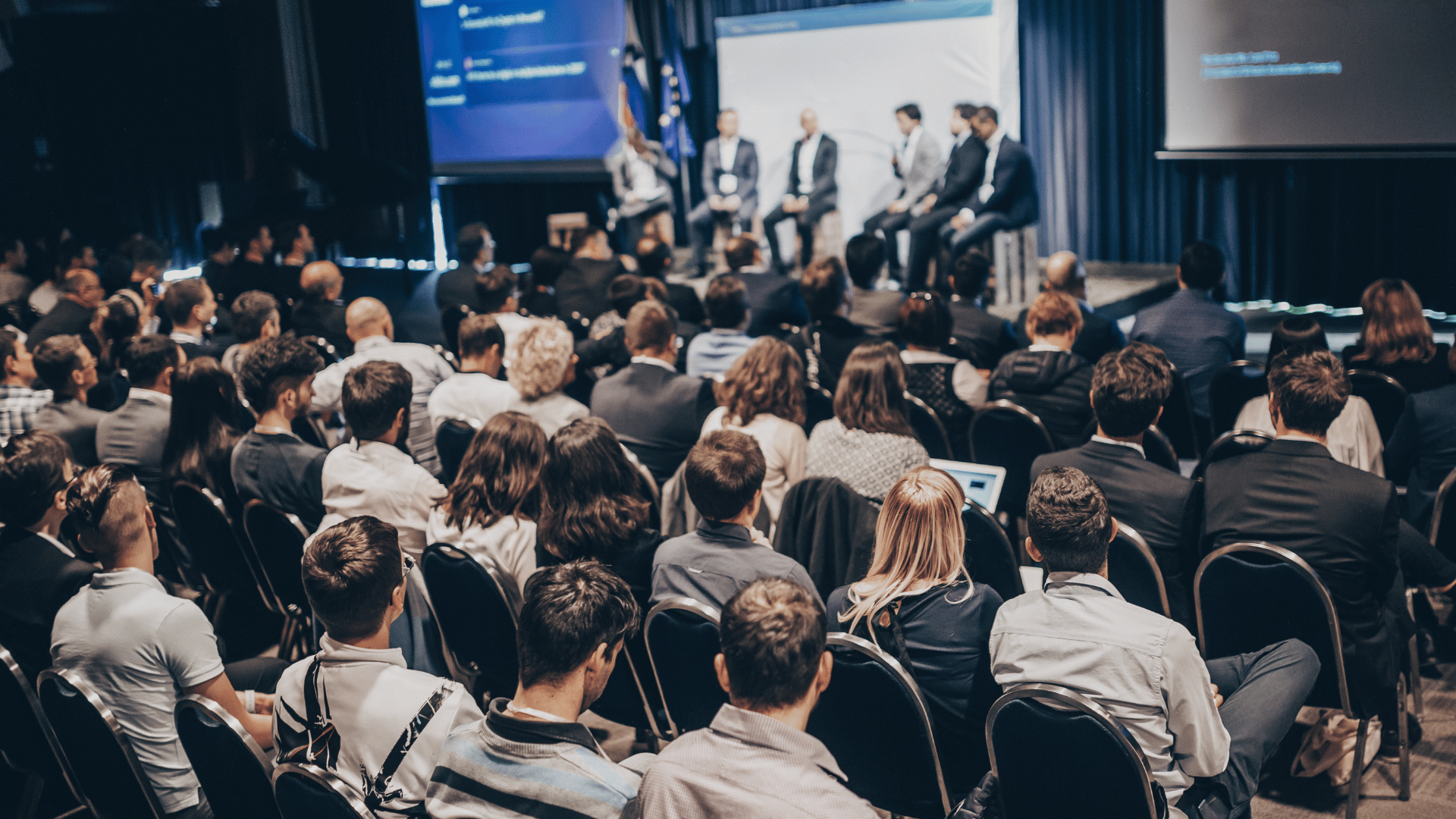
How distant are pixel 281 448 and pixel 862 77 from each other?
7354 mm

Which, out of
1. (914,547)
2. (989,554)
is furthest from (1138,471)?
(914,547)

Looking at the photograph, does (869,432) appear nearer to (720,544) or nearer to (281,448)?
(720,544)

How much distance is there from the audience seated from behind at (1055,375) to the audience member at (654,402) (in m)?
Answer: 1.16

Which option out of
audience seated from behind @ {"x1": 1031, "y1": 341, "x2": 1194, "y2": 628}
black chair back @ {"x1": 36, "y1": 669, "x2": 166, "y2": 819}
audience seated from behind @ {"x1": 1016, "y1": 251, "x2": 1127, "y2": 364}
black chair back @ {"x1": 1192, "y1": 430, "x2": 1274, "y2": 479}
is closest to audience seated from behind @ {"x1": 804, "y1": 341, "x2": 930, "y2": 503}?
audience seated from behind @ {"x1": 1031, "y1": 341, "x2": 1194, "y2": 628}

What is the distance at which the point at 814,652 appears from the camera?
1633mm

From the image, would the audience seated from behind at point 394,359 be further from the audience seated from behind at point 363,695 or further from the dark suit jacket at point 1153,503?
the dark suit jacket at point 1153,503

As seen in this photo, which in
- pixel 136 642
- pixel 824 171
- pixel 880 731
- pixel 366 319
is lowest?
pixel 880 731

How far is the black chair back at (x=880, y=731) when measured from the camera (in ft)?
6.64

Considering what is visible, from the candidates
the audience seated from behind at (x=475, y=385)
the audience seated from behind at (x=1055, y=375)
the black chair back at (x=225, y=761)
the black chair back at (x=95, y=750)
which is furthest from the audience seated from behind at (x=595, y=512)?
the audience seated from behind at (x=1055, y=375)

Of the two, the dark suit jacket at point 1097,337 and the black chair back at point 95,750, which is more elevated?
the dark suit jacket at point 1097,337

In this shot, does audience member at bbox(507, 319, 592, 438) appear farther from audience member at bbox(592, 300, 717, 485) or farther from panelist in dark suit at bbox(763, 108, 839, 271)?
panelist in dark suit at bbox(763, 108, 839, 271)

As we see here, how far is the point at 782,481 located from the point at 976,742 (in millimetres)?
1298

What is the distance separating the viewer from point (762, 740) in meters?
1.52

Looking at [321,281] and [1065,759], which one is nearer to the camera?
[1065,759]
